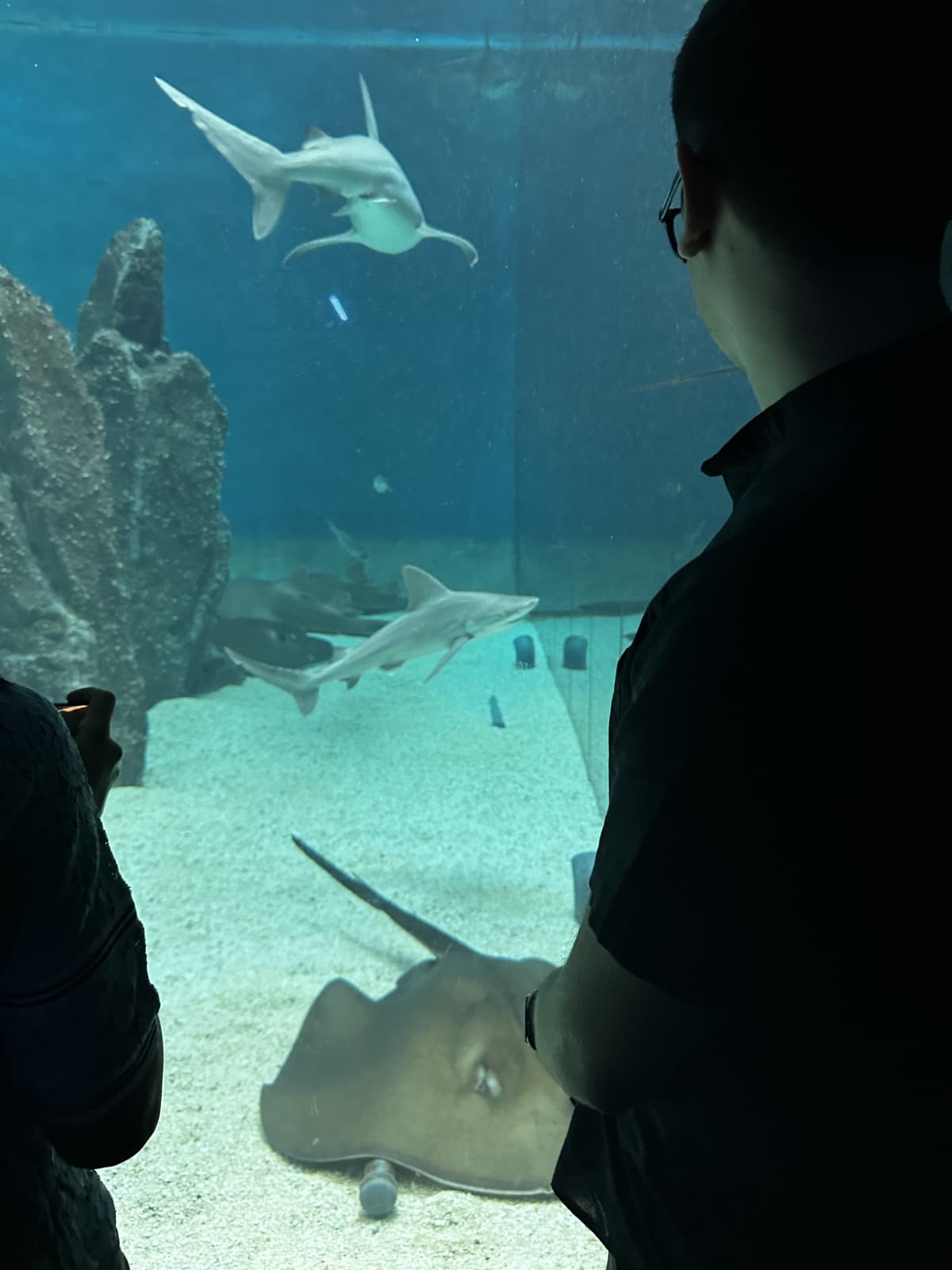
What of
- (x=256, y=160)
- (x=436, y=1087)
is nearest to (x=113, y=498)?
(x=256, y=160)

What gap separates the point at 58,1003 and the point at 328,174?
5560 millimetres

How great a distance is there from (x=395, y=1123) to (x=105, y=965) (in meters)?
1.72

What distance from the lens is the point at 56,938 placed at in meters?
0.76

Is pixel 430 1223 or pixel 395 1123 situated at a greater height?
pixel 395 1123

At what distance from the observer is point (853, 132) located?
678mm

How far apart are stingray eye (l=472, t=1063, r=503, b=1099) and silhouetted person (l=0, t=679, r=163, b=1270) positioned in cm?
150

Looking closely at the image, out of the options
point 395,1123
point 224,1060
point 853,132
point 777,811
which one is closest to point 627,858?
point 777,811

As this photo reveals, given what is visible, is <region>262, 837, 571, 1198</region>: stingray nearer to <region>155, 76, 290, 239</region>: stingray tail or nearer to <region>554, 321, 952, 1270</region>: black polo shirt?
<region>554, 321, 952, 1270</region>: black polo shirt

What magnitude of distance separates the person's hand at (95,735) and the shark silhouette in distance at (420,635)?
442 centimetres

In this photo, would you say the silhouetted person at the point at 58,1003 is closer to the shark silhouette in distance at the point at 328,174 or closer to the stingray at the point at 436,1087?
the stingray at the point at 436,1087

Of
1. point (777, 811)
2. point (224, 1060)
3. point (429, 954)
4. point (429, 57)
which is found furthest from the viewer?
point (429, 57)

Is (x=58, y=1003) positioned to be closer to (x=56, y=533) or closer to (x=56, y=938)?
(x=56, y=938)

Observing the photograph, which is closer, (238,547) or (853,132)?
(853,132)

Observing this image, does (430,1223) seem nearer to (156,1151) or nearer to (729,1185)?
(156,1151)
